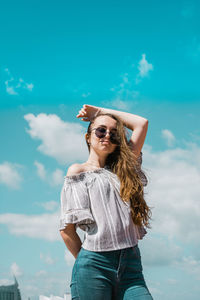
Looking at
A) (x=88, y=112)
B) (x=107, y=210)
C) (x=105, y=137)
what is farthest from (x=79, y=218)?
(x=88, y=112)

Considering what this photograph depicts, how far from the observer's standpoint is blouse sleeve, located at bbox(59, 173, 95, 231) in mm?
3490

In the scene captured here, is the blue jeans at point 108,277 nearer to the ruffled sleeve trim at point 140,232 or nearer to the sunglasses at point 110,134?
the ruffled sleeve trim at point 140,232

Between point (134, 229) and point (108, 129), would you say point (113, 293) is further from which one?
point (108, 129)

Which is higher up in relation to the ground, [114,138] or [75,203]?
[114,138]

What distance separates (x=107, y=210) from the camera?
3.50 metres

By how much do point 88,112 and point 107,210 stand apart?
4.06 feet

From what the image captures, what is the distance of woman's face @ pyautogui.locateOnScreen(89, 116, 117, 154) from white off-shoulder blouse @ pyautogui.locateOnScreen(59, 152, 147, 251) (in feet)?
1.00

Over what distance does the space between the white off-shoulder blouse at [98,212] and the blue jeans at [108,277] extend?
9 cm

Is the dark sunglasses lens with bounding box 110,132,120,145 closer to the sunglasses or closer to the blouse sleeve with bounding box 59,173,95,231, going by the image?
the sunglasses

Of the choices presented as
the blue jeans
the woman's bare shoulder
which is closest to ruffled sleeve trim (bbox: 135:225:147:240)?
the blue jeans

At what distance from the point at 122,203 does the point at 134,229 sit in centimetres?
27

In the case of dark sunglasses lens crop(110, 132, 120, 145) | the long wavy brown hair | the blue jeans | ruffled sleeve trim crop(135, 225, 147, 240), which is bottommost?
the blue jeans

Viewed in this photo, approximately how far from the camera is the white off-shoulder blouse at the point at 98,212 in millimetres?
3393

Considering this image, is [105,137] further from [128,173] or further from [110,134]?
[128,173]
